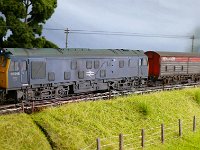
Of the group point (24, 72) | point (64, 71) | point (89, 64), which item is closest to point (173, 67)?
point (89, 64)

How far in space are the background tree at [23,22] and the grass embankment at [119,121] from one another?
A: 9361mm

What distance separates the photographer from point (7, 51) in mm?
25406

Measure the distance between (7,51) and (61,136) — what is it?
7585 mm

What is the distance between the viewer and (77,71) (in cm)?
3008

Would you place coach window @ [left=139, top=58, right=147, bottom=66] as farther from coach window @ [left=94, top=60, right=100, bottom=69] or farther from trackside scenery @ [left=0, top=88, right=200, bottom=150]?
coach window @ [left=94, top=60, right=100, bottom=69]

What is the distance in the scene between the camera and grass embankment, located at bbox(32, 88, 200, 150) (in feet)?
72.4

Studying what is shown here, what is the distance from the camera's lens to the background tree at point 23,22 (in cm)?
3130

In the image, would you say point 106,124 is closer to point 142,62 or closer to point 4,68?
point 4,68

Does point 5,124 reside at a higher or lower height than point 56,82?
lower

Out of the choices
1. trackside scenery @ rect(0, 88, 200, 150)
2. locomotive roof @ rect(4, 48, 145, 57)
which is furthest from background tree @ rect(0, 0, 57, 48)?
trackside scenery @ rect(0, 88, 200, 150)

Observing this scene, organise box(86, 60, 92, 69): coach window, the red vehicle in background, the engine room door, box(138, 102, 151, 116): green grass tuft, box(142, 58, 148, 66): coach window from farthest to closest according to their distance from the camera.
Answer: the red vehicle in background
box(142, 58, 148, 66): coach window
box(86, 60, 92, 69): coach window
box(138, 102, 151, 116): green grass tuft
the engine room door

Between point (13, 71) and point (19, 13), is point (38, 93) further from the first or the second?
point (19, 13)

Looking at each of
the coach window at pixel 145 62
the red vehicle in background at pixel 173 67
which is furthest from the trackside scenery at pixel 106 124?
the red vehicle in background at pixel 173 67

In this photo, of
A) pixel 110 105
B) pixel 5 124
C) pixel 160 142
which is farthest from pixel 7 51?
pixel 160 142
